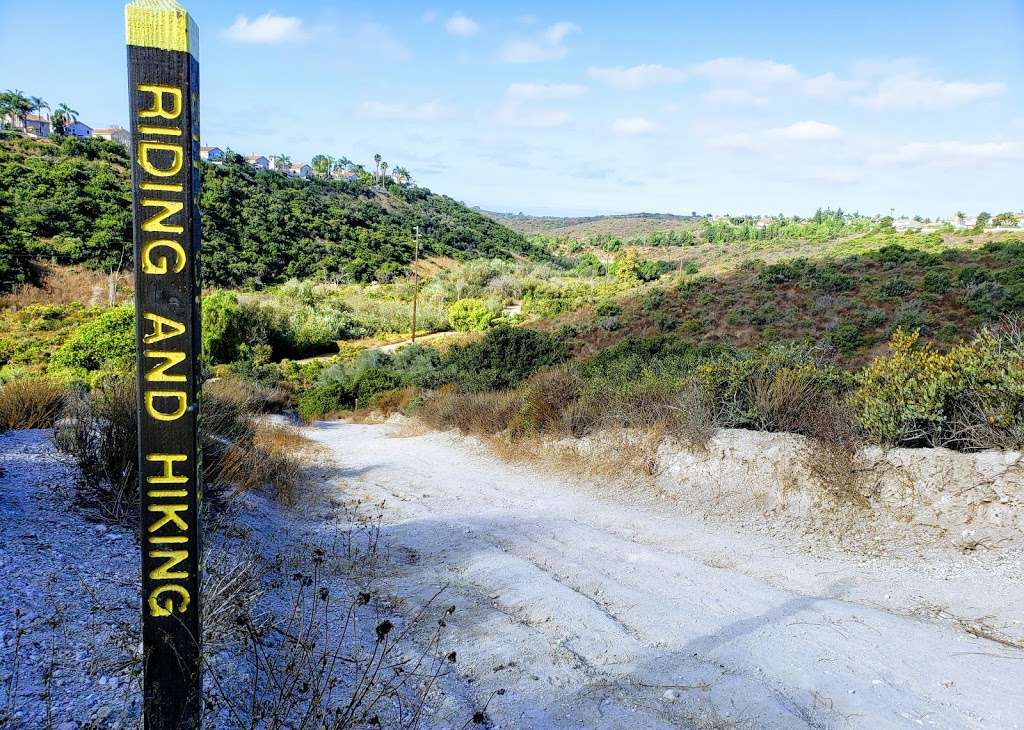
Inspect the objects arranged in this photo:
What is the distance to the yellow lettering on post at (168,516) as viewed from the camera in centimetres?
217

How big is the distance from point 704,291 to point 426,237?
4108 centimetres

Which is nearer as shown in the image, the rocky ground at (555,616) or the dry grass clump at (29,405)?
the rocky ground at (555,616)

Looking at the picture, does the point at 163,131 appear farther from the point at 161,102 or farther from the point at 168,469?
the point at 168,469

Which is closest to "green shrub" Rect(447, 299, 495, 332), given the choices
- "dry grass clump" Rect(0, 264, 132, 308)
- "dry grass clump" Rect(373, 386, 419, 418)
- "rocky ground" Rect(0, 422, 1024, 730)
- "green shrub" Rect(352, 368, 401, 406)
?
"green shrub" Rect(352, 368, 401, 406)

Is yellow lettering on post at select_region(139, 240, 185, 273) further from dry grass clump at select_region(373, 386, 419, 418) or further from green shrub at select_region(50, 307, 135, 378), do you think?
green shrub at select_region(50, 307, 135, 378)

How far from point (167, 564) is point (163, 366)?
71 cm

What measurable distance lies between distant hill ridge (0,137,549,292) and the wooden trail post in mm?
23973

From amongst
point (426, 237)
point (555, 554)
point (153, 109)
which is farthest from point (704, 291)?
point (426, 237)

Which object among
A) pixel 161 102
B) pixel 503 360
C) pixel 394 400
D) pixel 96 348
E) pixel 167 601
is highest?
pixel 161 102

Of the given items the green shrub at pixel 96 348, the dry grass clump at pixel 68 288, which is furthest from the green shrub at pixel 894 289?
the dry grass clump at pixel 68 288

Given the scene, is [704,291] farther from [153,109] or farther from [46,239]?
[46,239]

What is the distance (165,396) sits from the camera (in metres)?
2.12

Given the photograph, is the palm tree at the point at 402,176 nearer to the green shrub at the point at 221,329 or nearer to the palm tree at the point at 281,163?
the palm tree at the point at 281,163

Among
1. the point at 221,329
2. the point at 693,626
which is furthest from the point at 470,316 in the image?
the point at 693,626
